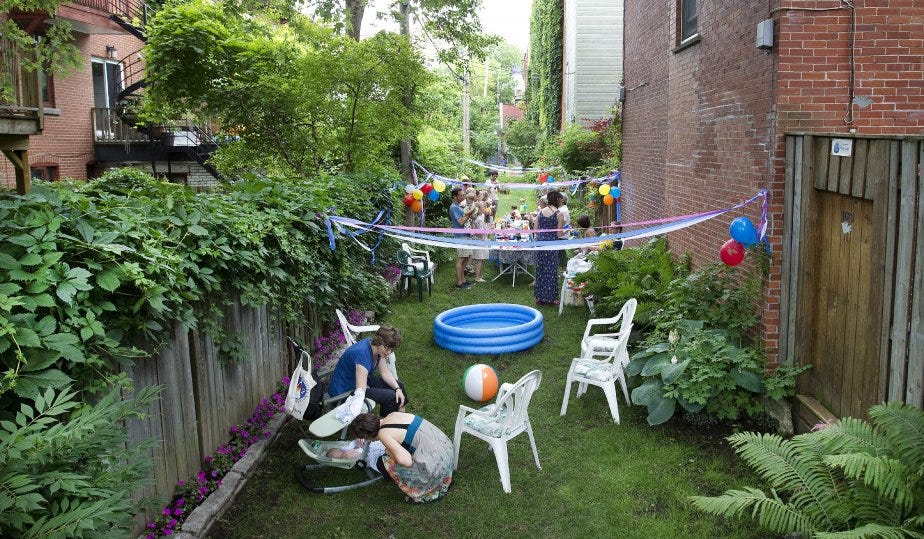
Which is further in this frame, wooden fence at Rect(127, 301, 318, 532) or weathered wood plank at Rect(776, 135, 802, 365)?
weathered wood plank at Rect(776, 135, 802, 365)

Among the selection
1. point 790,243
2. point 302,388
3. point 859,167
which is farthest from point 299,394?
point 859,167

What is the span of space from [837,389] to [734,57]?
3.42 meters

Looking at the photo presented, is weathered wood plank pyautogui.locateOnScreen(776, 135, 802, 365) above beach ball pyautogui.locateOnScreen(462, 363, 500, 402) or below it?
above

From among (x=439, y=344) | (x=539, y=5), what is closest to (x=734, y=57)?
(x=439, y=344)

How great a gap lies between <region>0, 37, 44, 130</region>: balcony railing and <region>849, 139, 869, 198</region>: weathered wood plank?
7452mm

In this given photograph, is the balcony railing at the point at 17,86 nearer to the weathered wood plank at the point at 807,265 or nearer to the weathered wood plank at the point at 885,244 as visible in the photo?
the weathered wood plank at the point at 807,265

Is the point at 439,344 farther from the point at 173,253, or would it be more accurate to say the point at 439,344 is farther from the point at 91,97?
the point at 91,97

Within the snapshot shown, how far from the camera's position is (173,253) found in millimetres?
4617

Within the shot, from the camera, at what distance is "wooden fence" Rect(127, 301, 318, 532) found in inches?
186

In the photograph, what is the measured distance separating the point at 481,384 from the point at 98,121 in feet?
46.3

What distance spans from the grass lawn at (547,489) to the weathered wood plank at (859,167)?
7.62ft

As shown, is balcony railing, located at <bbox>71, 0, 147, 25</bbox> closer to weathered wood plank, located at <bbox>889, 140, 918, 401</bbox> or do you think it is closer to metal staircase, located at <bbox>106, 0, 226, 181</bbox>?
metal staircase, located at <bbox>106, 0, 226, 181</bbox>

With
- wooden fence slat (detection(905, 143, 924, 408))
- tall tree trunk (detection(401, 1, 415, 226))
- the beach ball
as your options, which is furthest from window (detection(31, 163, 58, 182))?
wooden fence slat (detection(905, 143, 924, 408))

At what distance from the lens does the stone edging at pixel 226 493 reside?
4734 millimetres
